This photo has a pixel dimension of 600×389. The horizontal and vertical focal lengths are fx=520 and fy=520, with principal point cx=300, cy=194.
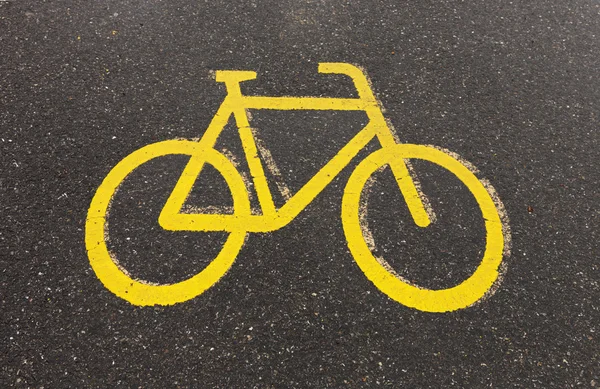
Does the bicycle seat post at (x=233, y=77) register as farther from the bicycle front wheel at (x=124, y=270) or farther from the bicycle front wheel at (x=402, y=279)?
the bicycle front wheel at (x=402, y=279)

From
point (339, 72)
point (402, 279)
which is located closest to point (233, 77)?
point (339, 72)

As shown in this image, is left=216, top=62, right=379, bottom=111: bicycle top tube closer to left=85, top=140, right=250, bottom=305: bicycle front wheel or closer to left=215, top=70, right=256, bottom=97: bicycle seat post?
left=215, top=70, right=256, bottom=97: bicycle seat post

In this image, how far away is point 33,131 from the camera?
147 inches

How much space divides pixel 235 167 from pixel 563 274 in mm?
2222

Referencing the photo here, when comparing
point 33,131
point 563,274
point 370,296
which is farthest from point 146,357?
point 563,274

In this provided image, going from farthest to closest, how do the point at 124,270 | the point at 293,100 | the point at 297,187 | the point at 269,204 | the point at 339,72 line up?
the point at 339,72 < the point at 293,100 < the point at 297,187 < the point at 269,204 < the point at 124,270

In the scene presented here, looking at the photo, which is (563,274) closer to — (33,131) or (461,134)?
(461,134)

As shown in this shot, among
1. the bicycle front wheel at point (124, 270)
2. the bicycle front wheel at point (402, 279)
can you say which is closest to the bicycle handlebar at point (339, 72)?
the bicycle front wheel at point (402, 279)

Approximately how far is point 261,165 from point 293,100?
0.72m

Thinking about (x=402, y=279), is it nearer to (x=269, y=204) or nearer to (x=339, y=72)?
(x=269, y=204)

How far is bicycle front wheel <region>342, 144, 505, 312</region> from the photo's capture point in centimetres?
306

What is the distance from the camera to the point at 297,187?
3529 mm

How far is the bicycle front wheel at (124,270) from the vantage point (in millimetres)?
3008

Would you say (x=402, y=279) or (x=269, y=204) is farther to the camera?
(x=269, y=204)
